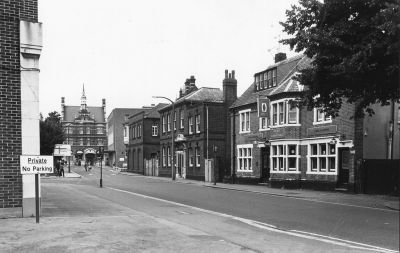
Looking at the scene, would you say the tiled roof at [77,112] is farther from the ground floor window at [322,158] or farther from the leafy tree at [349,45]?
the leafy tree at [349,45]

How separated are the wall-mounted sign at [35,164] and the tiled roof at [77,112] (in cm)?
12739

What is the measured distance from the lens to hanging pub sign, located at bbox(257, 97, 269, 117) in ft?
109

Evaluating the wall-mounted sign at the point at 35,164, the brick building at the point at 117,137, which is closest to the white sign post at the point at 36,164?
the wall-mounted sign at the point at 35,164

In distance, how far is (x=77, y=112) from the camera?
451 feet

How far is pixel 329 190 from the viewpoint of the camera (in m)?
27.4

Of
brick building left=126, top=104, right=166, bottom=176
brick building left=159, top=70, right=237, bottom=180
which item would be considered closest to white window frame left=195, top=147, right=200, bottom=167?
brick building left=159, top=70, right=237, bottom=180

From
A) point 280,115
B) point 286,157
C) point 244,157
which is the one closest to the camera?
point 286,157

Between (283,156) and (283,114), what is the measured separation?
9.17 ft

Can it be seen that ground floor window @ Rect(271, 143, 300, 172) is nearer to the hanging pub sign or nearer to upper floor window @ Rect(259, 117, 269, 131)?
the hanging pub sign

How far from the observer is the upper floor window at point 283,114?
3058 centimetres

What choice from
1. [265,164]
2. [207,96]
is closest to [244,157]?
[265,164]

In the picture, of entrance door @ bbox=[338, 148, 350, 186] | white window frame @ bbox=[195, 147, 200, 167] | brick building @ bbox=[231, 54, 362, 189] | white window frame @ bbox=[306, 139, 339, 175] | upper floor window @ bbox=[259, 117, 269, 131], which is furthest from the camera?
white window frame @ bbox=[195, 147, 200, 167]

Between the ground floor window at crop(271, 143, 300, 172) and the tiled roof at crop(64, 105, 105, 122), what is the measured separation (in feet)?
363

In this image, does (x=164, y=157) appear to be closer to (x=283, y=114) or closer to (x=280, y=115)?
(x=280, y=115)
